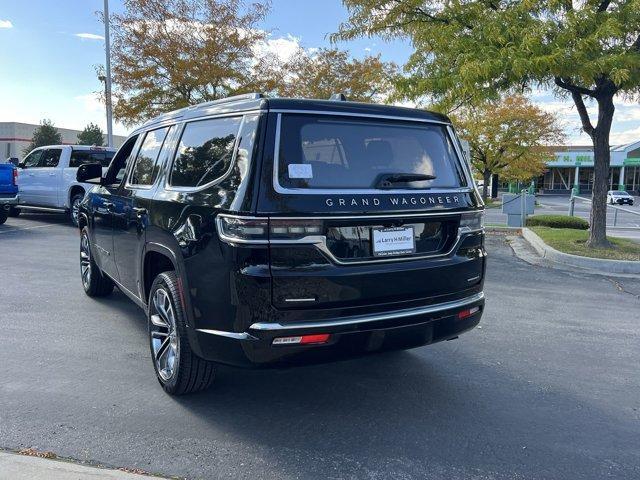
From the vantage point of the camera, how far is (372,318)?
336 centimetres

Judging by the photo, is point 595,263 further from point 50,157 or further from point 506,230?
point 50,157

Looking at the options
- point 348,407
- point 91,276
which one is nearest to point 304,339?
point 348,407

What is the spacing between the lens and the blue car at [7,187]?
13.4 metres

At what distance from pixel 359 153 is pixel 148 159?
2.05 m

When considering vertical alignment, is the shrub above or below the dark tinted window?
below

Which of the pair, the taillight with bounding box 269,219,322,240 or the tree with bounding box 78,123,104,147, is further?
the tree with bounding box 78,123,104,147

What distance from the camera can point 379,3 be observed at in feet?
37.0

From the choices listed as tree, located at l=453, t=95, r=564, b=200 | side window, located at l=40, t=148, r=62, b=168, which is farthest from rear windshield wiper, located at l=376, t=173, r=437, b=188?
tree, located at l=453, t=95, r=564, b=200

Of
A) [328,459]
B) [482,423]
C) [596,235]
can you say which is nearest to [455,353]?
[482,423]

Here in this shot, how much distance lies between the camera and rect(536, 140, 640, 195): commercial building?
62.8 m

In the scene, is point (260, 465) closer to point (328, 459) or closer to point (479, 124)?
point (328, 459)

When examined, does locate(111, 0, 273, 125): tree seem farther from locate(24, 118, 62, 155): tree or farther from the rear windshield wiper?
locate(24, 118, 62, 155): tree

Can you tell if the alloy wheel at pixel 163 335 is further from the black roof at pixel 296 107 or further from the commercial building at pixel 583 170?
the commercial building at pixel 583 170

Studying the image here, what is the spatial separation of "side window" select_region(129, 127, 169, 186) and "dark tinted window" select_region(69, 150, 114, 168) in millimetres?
9288
